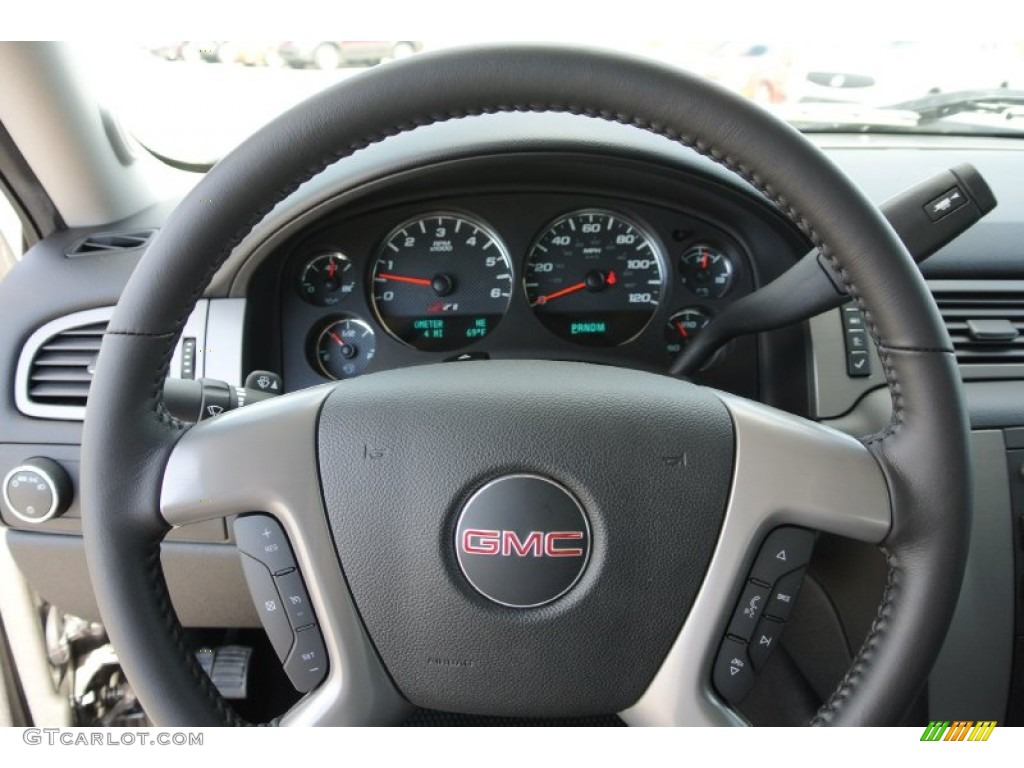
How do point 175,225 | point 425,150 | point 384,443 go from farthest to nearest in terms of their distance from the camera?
1. point 425,150
2. point 384,443
3. point 175,225

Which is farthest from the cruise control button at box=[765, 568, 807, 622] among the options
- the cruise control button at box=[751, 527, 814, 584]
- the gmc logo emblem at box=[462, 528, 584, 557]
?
the gmc logo emblem at box=[462, 528, 584, 557]

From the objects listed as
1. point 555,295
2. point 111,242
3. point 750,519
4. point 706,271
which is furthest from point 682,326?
point 111,242

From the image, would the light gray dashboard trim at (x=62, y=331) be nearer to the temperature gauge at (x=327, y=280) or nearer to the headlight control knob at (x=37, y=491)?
the headlight control knob at (x=37, y=491)

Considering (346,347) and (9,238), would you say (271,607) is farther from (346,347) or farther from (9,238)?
(9,238)

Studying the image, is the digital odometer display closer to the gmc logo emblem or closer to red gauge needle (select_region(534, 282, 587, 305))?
red gauge needle (select_region(534, 282, 587, 305))

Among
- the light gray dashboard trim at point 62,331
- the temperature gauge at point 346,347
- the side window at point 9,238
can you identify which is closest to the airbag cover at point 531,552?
the light gray dashboard trim at point 62,331

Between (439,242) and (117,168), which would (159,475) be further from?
(117,168)

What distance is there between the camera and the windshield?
1.71 meters

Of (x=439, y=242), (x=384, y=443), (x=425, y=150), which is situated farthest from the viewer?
(x=439, y=242)

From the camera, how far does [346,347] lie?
174 centimetres

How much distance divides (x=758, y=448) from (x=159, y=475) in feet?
2.09

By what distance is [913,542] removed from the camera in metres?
0.86

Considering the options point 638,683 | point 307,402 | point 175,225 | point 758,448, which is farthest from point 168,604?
point 758,448

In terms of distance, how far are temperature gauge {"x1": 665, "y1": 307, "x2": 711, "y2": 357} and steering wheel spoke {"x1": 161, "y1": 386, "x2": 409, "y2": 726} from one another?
1.00 m
